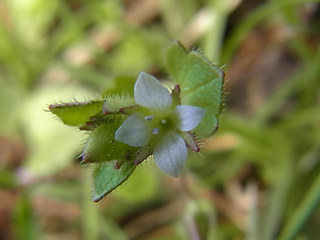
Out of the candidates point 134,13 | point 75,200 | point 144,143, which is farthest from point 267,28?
point 144,143

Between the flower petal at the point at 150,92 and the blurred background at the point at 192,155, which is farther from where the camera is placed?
the blurred background at the point at 192,155

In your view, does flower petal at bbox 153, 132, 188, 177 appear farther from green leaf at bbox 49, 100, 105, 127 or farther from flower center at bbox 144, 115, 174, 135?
green leaf at bbox 49, 100, 105, 127

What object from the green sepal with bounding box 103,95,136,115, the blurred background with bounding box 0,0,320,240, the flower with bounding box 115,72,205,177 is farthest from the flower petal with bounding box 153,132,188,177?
the blurred background with bounding box 0,0,320,240

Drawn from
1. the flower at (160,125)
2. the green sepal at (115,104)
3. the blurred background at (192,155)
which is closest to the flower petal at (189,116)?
the flower at (160,125)

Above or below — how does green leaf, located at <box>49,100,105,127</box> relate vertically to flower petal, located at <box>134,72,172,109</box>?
above

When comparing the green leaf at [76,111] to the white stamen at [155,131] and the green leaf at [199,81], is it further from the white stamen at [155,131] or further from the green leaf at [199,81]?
the green leaf at [199,81]
